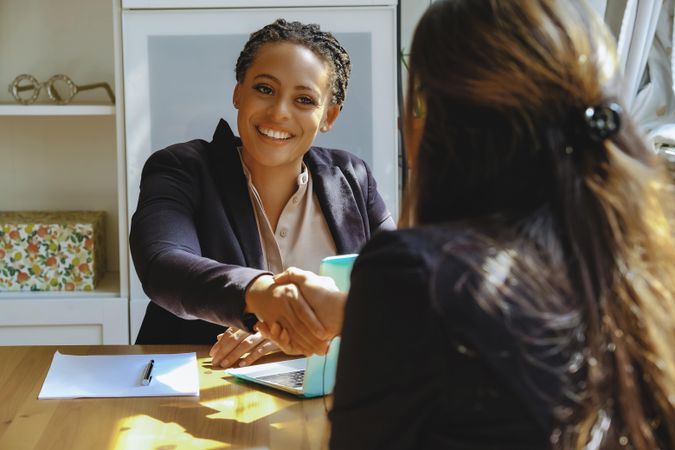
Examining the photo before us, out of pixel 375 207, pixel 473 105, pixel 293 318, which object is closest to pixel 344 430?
pixel 473 105

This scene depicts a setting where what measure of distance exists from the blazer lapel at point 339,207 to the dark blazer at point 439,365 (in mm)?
1180

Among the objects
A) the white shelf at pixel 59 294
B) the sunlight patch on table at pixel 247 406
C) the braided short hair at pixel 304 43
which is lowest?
the white shelf at pixel 59 294

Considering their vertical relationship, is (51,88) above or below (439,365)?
above

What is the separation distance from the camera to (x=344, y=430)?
2.70 ft

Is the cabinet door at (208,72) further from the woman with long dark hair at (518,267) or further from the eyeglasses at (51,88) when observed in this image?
the woman with long dark hair at (518,267)

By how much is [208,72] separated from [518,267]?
210 centimetres

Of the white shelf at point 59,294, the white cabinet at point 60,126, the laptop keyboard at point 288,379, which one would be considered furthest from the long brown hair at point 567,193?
the white cabinet at point 60,126

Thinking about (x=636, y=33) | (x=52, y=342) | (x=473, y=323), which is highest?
(x=636, y=33)

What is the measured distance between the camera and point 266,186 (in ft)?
6.49

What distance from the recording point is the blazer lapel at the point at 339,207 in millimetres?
1979

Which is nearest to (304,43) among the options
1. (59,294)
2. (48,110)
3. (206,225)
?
(206,225)

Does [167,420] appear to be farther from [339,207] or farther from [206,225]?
[339,207]

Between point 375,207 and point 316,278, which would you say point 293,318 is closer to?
point 316,278

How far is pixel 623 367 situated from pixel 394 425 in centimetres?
20
